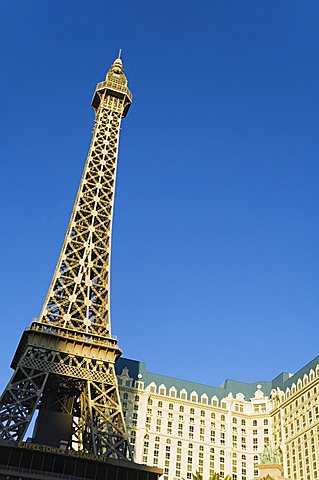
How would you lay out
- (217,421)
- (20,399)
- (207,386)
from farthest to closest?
(207,386) → (217,421) → (20,399)

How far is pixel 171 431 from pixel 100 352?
249ft

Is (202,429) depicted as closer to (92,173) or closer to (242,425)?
(242,425)

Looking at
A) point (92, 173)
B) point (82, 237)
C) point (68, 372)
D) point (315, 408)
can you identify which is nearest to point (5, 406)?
point (68, 372)

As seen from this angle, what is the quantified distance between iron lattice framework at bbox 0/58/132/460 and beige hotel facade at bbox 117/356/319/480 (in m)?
61.1

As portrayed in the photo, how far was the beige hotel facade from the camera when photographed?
137 meters

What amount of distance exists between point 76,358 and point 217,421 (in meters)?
86.3

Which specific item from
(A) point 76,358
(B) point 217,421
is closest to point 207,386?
(B) point 217,421

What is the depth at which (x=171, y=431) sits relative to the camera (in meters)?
147

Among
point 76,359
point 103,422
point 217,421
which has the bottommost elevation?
point 103,422

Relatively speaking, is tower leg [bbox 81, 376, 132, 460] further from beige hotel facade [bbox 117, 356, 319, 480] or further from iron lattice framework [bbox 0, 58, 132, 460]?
beige hotel facade [bbox 117, 356, 319, 480]

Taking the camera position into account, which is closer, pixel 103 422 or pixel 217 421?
pixel 103 422

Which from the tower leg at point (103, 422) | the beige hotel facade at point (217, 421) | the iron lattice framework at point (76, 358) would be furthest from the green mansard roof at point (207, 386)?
the tower leg at point (103, 422)

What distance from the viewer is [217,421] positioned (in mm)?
Answer: 153375

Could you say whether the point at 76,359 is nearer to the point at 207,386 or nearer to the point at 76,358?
the point at 76,358
